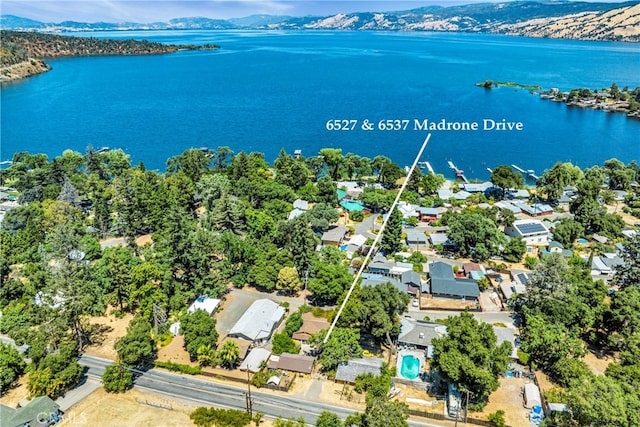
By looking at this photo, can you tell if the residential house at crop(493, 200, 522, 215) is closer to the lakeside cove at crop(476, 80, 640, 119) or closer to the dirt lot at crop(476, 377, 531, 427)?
the dirt lot at crop(476, 377, 531, 427)

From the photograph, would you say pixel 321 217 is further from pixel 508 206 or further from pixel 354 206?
pixel 508 206

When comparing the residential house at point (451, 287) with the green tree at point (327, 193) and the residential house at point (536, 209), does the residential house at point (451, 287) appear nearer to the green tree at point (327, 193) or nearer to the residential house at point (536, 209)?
the green tree at point (327, 193)

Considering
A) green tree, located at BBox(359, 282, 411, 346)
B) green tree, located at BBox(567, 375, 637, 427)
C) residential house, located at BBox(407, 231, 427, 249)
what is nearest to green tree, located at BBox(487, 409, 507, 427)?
green tree, located at BBox(567, 375, 637, 427)

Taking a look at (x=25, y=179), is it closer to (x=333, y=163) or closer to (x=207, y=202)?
(x=207, y=202)

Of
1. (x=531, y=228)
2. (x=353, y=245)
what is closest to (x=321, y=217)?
(x=353, y=245)

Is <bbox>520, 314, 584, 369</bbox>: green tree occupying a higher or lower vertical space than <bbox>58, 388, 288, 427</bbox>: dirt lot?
higher

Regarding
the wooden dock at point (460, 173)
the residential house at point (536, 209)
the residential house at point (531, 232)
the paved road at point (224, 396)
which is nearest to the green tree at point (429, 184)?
the residential house at point (536, 209)
